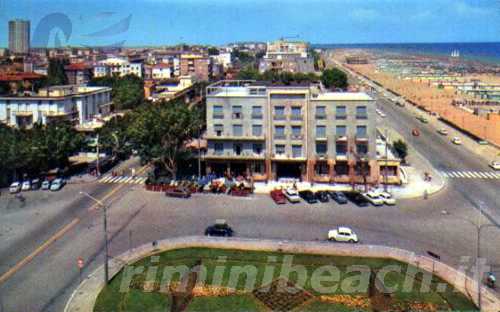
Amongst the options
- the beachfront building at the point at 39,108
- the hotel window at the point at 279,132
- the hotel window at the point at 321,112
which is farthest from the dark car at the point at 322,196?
the beachfront building at the point at 39,108

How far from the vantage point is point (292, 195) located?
136 ft

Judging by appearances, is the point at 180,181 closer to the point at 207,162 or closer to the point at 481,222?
the point at 207,162

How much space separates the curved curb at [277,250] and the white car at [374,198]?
11.8 metres

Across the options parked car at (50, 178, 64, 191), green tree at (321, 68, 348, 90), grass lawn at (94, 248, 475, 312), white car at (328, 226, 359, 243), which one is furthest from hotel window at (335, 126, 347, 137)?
green tree at (321, 68, 348, 90)

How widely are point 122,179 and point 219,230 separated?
745 inches

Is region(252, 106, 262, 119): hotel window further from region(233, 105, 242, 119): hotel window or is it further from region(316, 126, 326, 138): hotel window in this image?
region(316, 126, 326, 138): hotel window

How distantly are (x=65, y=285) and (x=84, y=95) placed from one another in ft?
162

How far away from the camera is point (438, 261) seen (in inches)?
1097

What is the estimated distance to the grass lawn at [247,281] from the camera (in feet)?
75.8

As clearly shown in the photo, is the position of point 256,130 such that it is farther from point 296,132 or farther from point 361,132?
point 361,132

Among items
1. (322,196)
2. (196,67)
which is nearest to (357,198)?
(322,196)

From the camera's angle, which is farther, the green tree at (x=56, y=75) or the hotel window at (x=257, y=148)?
the green tree at (x=56, y=75)

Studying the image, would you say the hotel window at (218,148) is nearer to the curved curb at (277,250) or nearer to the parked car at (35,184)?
the parked car at (35,184)

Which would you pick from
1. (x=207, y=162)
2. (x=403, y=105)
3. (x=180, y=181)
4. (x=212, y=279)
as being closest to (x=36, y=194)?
(x=180, y=181)
